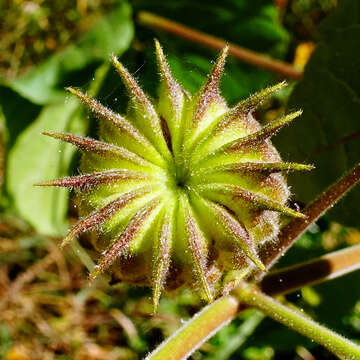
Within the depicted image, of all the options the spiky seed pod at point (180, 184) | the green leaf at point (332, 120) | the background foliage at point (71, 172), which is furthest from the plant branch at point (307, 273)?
the background foliage at point (71, 172)

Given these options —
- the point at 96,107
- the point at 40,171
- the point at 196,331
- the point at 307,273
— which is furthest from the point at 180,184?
the point at 40,171

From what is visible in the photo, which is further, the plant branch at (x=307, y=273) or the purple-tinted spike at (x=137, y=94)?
the plant branch at (x=307, y=273)

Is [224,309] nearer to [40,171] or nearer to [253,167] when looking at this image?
[253,167]

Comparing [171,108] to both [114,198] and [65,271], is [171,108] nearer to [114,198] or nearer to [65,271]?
[114,198]

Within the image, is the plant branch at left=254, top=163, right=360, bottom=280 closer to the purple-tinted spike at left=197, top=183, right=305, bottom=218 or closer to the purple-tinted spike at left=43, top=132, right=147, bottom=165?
the purple-tinted spike at left=197, top=183, right=305, bottom=218

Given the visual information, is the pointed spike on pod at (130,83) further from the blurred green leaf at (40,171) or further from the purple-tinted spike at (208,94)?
the blurred green leaf at (40,171)

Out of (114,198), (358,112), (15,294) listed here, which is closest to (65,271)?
(15,294)
